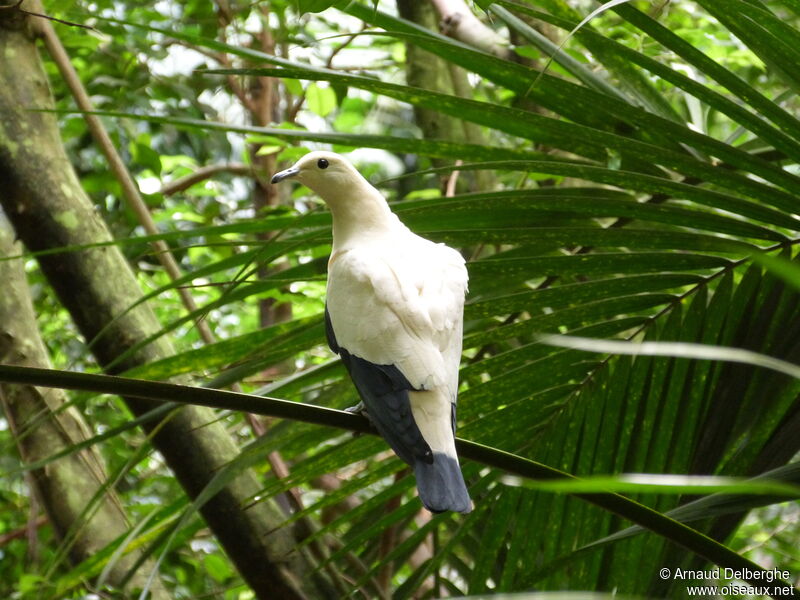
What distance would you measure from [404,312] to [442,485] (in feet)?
1.20

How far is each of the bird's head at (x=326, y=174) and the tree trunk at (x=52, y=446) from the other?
125cm

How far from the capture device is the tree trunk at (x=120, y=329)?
2.16 metres

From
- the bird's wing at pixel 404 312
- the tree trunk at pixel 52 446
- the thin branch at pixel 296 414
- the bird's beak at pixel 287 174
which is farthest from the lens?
the tree trunk at pixel 52 446

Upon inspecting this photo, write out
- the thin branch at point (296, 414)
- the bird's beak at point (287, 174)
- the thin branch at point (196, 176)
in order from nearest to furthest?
the thin branch at point (296, 414) < the bird's beak at point (287, 174) < the thin branch at point (196, 176)

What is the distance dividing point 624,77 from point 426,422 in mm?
801

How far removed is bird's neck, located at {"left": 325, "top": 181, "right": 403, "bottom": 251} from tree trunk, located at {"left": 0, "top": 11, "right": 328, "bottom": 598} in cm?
68

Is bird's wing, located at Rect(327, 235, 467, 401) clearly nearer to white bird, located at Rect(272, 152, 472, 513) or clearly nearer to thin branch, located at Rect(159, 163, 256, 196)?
white bird, located at Rect(272, 152, 472, 513)

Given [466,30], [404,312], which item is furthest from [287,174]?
[466,30]

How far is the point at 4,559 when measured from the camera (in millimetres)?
4082

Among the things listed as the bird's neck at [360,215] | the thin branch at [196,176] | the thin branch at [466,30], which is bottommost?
the bird's neck at [360,215]

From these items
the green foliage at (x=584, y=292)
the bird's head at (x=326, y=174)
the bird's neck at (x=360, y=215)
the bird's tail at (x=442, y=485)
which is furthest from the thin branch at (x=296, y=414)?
the bird's head at (x=326, y=174)

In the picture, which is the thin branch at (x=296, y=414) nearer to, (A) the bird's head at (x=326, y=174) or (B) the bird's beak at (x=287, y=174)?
(A) the bird's head at (x=326, y=174)

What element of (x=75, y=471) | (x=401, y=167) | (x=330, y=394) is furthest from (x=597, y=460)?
(x=401, y=167)

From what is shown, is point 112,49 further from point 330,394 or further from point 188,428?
point 330,394
